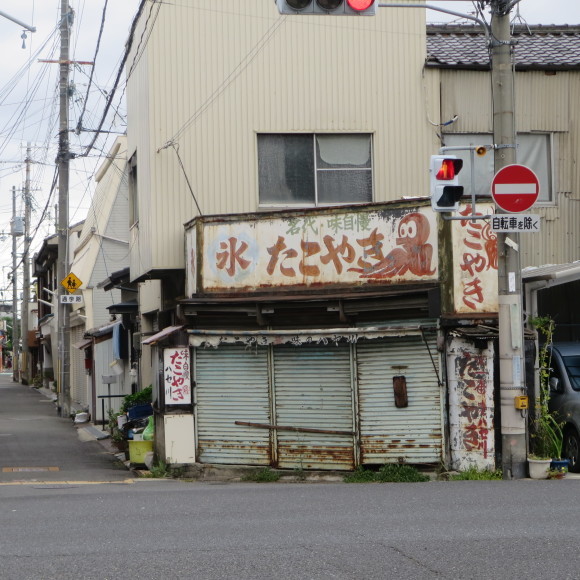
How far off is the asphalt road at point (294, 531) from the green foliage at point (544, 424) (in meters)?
1.13

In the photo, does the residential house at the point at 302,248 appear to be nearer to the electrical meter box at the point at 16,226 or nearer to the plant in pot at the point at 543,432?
the plant in pot at the point at 543,432

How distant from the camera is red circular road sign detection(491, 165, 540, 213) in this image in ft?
43.9

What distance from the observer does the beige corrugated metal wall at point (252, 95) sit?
729 inches

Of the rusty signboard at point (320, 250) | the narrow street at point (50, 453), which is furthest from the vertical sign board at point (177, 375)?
the narrow street at point (50, 453)

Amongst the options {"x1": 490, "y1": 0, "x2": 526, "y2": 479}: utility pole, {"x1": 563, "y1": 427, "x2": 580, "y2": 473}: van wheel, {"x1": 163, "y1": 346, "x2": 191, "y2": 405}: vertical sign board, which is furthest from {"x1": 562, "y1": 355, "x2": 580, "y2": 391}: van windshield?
{"x1": 163, "y1": 346, "x2": 191, "y2": 405}: vertical sign board

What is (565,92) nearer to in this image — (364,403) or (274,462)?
(364,403)

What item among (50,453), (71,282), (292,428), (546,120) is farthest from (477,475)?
(71,282)

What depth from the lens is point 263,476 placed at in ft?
51.1

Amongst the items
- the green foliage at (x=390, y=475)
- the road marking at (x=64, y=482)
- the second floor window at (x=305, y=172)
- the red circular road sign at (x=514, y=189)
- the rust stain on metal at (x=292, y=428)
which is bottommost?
the road marking at (x=64, y=482)

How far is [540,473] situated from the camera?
1378cm

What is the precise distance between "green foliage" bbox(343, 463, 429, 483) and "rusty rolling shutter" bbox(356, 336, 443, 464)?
8.2 inches

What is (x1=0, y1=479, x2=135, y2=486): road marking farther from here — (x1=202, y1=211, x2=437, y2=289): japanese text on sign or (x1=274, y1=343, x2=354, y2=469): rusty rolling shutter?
(x1=202, y1=211, x2=437, y2=289): japanese text on sign

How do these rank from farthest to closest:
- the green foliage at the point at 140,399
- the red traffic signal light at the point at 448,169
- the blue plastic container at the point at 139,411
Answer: the green foliage at the point at 140,399 → the blue plastic container at the point at 139,411 → the red traffic signal light at the point at 448,169

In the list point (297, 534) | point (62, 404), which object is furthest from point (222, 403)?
point (62, 404)
